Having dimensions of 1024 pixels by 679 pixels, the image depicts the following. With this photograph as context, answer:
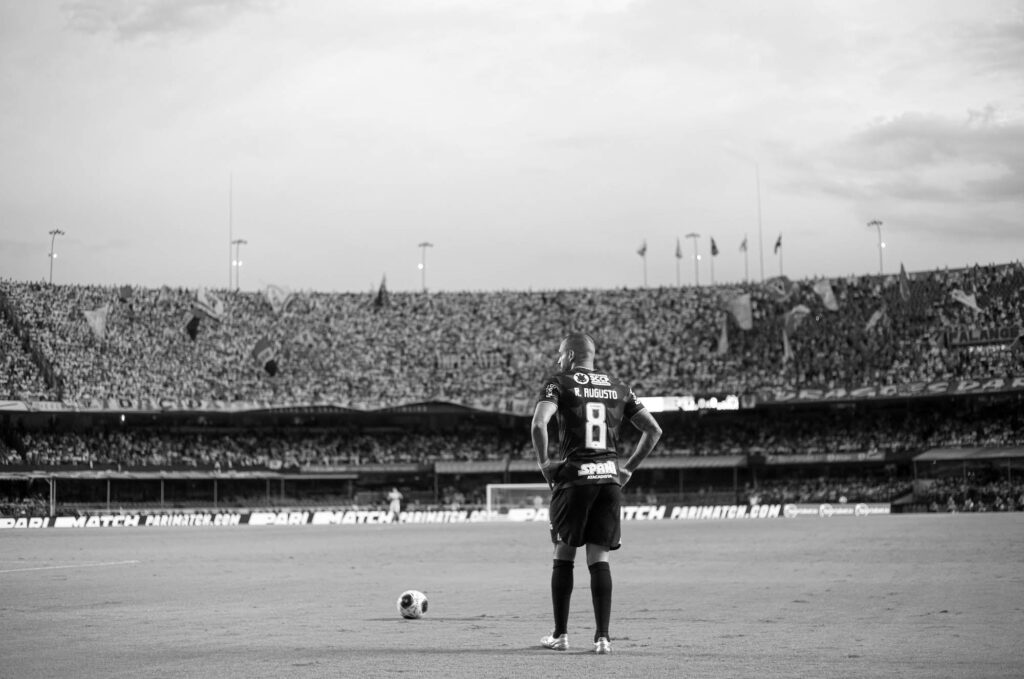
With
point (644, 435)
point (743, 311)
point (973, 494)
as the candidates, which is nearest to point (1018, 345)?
point (973, 494)

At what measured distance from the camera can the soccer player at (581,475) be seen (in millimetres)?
10844

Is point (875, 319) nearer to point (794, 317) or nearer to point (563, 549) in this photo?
point (794, 317)

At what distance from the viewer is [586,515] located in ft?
35.7

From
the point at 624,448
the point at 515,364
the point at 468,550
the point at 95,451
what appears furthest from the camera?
the point at 515,364

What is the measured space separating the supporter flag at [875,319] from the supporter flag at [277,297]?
138ft

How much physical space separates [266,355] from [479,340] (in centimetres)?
1602

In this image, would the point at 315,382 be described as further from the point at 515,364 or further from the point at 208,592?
the point at 208,592

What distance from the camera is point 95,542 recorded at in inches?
1646

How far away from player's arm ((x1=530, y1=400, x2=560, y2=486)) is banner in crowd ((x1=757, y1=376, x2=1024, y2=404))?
6993 centimetres

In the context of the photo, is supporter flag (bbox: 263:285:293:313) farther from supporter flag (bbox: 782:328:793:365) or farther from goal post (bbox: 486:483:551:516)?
supporter flag (bbox: 782:328:793:365)

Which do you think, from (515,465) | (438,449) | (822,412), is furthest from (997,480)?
(438,449)

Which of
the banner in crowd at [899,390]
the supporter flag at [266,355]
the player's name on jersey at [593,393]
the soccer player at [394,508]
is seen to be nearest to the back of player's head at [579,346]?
the player's name on jersey at [593,393]

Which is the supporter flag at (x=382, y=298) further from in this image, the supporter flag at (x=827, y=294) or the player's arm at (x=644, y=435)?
the player's arm at (x=644, y=435)

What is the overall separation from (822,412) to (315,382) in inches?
1400
